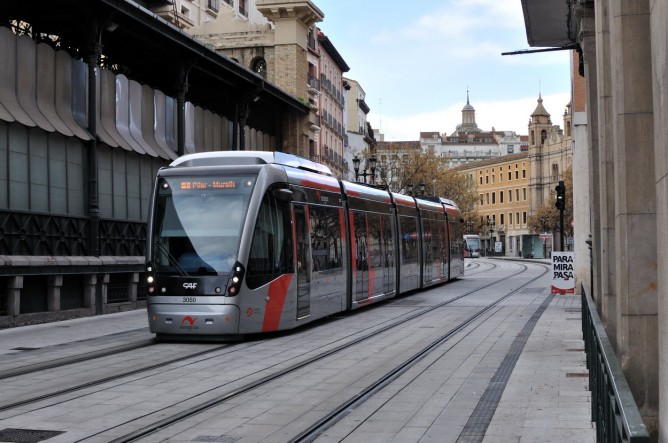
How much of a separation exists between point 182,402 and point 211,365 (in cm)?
336

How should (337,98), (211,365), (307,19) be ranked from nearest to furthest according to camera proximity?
1. (211,365)
2. (307,19)
3. (337,98)

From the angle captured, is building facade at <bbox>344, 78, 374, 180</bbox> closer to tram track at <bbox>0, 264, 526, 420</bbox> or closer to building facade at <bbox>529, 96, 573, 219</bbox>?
building facade at <bbox>529, 96, 573, 219</bbox>

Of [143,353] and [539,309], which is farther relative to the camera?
[539,309]

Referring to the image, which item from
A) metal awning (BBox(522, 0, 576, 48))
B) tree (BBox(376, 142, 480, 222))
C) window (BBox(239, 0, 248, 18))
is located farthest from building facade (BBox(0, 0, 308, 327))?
tree (BBox(376, 142, 480, 222))

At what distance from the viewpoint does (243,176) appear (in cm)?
1700

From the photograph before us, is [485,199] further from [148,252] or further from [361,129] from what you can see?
[148,252]

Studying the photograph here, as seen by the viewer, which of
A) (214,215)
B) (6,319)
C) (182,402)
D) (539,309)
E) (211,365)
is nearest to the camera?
(182,402)

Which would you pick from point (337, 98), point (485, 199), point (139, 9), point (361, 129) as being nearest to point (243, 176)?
point (139, 9)

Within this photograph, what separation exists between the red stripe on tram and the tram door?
718 mm

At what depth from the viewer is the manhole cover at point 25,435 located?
8453 millimetres

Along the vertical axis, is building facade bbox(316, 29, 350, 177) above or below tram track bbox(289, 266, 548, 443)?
above

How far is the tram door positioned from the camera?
18453mm

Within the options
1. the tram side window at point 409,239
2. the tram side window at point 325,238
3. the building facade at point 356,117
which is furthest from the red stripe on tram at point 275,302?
the building facade at point 356,117

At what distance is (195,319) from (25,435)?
25.8ft
